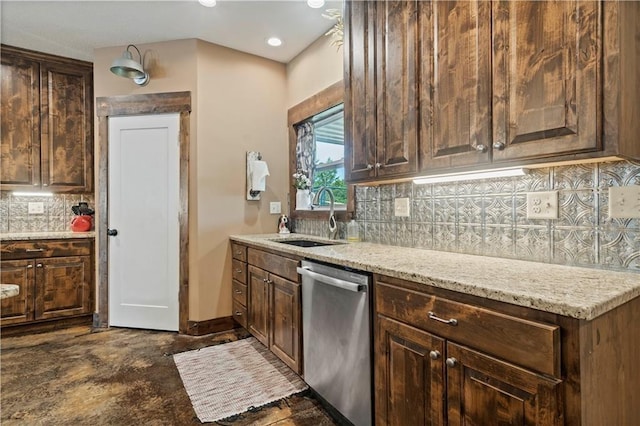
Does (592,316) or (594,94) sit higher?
(594,94)

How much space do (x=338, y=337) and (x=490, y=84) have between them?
1.40 metres

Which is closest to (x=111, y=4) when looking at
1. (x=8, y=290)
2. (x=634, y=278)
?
(x=8, y=290)

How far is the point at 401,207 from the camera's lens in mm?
2193

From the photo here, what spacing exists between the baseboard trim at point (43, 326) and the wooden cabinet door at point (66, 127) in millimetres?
1374

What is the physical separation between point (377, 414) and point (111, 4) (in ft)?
11.1

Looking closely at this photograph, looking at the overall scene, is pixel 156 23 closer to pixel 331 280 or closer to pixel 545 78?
pixel 331 280

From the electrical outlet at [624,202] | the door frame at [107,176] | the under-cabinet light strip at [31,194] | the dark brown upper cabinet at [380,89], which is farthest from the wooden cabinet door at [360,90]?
the under-cabinet light strip at [31,194]

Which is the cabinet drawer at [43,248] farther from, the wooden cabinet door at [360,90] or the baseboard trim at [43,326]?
the wooden cabinet door at [360,90]

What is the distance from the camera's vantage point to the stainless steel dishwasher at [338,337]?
156 centimetres

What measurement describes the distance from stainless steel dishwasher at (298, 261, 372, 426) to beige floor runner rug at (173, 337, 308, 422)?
0.31 metres

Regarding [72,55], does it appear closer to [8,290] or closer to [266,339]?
[8,290]

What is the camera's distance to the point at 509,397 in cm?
99

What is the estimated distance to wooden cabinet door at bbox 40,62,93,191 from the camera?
11.4ft

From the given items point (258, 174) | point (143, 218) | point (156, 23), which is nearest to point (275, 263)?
point (258, 174)
